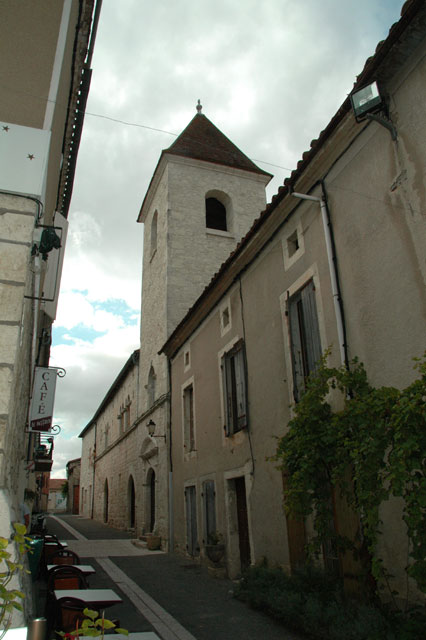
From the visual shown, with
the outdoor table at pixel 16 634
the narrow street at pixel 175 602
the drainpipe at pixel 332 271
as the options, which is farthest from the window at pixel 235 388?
the outdoor table at pixel 16 634

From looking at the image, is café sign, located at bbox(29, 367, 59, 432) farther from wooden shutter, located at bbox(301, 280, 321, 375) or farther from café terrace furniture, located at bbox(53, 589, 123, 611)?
wooden shutter, located at bbox(301, 280, 321, 375)

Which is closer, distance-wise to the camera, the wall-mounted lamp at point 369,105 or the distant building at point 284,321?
the distant building at point 284,321

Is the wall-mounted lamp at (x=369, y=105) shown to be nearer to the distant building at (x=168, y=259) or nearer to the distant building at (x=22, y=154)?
the distant building at (x=22, y=154)

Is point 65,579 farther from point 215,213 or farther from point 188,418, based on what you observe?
point 215,213

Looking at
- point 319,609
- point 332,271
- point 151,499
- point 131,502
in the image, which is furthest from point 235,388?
point 131,502

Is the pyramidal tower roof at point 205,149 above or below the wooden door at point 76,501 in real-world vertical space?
above

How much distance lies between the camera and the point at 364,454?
4.06m

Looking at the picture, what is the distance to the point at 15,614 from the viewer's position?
2.59 meters

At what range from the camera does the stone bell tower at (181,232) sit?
1550 centimetres

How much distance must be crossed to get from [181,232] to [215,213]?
270cm

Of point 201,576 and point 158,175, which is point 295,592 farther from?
point 158,175

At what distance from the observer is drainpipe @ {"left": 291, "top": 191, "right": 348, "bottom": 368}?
238 inches

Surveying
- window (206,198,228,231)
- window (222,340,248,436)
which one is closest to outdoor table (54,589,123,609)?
window (222,340,248,436)

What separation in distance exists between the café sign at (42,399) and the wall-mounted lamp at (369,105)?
21.0ft
